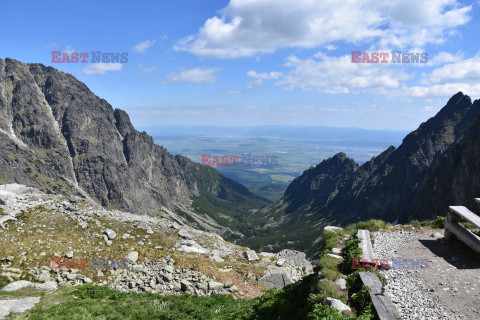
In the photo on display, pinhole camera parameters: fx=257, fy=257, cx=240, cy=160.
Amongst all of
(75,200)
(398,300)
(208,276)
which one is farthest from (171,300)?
(75,200)

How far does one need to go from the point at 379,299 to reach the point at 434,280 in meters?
3.77

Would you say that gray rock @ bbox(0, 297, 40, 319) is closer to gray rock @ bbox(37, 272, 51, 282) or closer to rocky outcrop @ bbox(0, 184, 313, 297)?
rocky outcrop @ bbox(0, 184, 313, 297)

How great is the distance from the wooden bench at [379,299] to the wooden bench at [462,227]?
6.54m

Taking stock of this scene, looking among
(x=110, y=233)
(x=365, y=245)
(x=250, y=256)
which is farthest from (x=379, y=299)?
(x=110, y=233)

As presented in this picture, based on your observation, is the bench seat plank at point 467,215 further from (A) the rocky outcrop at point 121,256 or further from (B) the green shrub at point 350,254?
(A) the rocky outcrop at point 121,256

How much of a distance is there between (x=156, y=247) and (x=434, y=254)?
24715mm

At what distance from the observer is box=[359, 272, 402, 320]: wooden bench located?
9.82 metres

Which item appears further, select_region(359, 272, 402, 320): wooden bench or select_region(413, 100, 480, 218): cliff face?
select_region(413, 100, 480, 218): cliff face

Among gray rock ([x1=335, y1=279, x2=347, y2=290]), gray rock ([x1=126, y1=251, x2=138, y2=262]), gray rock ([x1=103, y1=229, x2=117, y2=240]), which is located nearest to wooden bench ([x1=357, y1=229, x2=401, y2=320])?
gray rock ([x1=335, y1=279, x2=347, y2=290])

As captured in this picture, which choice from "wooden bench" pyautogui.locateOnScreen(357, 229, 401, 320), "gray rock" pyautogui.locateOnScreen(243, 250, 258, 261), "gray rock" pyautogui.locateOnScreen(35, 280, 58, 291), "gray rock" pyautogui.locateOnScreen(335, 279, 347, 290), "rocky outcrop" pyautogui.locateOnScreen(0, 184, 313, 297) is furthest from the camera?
"gray rock" pyautogui.locateOnScreen(243, 250, 258, 261)

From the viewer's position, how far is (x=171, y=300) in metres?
19.4

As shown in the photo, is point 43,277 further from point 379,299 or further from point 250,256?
point 379,299

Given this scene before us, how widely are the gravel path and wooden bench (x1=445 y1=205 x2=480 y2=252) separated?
60 cm

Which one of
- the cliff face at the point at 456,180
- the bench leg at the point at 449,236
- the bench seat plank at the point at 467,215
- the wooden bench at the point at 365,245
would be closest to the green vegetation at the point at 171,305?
the wooden bench at the point at 365,245
